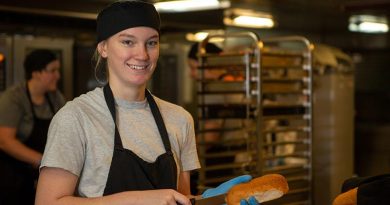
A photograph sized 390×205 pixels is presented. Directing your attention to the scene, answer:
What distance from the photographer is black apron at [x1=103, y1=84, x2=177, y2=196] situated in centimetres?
161

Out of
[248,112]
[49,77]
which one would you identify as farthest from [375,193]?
[49,77]

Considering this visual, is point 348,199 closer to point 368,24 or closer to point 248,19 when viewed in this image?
point 248,19

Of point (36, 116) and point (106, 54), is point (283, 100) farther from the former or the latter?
point (106, 54)

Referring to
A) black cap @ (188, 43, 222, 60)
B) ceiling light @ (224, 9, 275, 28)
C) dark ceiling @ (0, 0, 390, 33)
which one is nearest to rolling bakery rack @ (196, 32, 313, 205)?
black cap @ (188, 43, 222, 60)

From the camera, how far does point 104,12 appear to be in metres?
1.73

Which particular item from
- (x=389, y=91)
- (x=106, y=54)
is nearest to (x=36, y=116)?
(x=106, y=54)

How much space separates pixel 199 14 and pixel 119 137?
14.6ft

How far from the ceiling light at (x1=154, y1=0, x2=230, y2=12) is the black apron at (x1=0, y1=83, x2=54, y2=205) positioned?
7.53ft

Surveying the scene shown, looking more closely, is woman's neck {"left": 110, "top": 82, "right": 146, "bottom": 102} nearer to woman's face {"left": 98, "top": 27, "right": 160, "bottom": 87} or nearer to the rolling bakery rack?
woman's face {"left": 98, "top": 27, "right": 160, "bottom": 87}

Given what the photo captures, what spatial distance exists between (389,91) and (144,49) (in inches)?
332

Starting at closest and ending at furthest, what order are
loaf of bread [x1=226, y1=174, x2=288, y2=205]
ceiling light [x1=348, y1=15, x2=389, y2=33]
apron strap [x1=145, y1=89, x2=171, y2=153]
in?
1. loaf of bread [x1=226, y1=174, x2=288, y2=205]
2. apron strap [x1=145, y1=89, x2=171, y2=153]
3. ceiling light [x1=348, y1=15, x2=389, y2=33]

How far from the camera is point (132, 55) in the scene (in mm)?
1635

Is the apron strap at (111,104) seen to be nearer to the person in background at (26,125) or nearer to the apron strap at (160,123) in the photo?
the apron strap at (160,123)

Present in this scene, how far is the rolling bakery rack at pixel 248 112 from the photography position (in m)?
3.80
